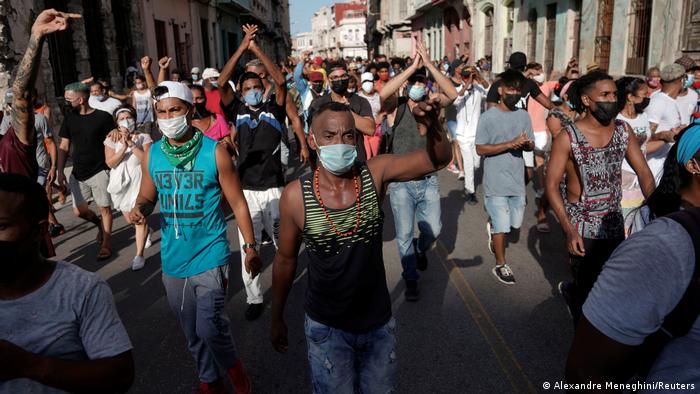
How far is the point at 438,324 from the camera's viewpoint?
424 centimetres

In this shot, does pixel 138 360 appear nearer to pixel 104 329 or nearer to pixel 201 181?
pixel 201 181

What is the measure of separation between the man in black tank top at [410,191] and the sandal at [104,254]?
3.32m

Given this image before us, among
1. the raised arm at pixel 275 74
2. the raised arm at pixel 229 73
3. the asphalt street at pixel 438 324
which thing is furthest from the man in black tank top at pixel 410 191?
the raised arm at pixel 229 73

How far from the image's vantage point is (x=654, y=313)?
1.38 metres

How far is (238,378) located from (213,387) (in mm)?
153

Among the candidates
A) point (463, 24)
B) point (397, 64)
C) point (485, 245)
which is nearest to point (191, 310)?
point (485, 245)

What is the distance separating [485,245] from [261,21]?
43.2 metres

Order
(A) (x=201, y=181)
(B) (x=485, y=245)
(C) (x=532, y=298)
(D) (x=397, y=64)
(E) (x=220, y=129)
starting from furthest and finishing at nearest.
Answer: (D) (x=397, y=64)
(B) (x=485, y=245)
(E) (x=220, y=129)
(C) (x=532, y=298)
(A) (x=201, y=181)

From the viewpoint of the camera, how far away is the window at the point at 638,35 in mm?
13617

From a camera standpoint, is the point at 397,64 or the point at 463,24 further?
the point at 463,24

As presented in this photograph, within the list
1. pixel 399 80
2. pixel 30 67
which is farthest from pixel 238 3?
pixel 30 67

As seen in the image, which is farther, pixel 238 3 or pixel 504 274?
pixel 238 3

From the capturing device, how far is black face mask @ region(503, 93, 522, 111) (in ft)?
16.2
